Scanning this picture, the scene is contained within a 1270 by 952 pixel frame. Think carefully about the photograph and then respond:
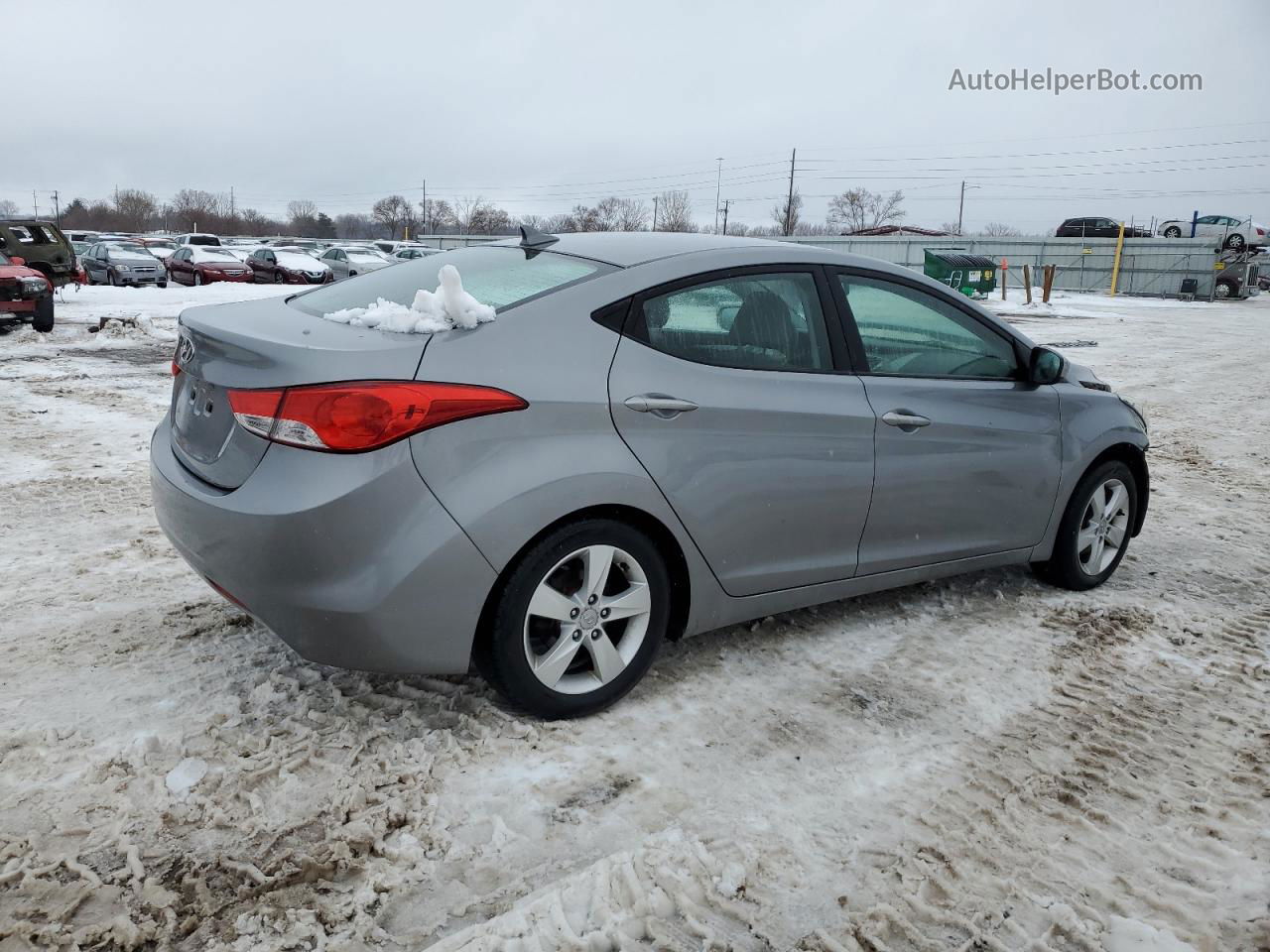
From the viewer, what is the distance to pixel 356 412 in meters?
2.65

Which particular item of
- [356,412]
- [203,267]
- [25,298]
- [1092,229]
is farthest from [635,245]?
[1092,229]

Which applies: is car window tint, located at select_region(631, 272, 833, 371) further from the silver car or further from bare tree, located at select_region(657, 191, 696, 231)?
bare tree, located at select_region(657, 191, 696, 231)

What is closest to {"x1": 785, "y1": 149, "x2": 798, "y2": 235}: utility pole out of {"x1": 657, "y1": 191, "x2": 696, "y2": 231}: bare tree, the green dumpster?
{"x1": 657, "y1": 191, "x2": 696, "y2": 231}: bare tree

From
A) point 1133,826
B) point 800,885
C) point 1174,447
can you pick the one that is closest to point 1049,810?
point 1133,826

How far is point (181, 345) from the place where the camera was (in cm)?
337

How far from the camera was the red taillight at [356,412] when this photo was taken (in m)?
2.65

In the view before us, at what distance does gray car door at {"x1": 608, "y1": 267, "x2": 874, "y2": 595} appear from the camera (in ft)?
10.2

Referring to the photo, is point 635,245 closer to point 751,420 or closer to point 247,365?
point 751,420

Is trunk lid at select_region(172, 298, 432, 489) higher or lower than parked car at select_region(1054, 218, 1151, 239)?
lower

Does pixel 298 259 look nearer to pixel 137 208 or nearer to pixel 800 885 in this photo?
pixel 800 885

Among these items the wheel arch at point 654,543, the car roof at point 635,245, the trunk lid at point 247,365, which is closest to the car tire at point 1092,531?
the car roof at point 635,245

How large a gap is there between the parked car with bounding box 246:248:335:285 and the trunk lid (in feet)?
96.3

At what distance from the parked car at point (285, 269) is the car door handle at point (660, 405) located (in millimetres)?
29956

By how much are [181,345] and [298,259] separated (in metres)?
31.3
